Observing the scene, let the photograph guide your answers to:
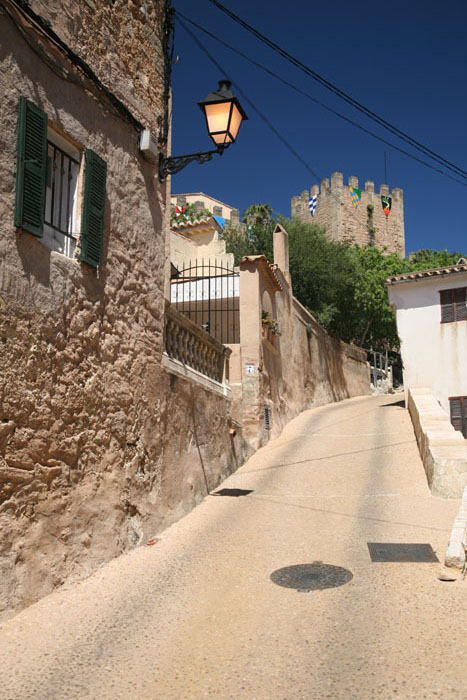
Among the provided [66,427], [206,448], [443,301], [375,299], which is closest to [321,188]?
[375,299]

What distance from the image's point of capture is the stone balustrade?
7921mm

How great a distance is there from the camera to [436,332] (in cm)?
1966

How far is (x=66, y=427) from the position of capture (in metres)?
5.33

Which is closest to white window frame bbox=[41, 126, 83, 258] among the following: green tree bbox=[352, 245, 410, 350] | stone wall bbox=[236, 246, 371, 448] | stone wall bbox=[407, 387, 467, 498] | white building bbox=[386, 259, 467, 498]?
stone wall bbox=[407, 387, 467, 498]

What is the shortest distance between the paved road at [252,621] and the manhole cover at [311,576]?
4.0 inches

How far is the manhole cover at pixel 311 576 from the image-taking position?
5.22m

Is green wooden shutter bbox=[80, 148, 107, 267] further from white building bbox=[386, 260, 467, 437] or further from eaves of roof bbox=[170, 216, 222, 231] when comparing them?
white building bbox=[386, 260, 467, 437]

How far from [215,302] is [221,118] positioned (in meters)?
7.62

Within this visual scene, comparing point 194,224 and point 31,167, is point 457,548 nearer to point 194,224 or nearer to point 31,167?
point 31,167

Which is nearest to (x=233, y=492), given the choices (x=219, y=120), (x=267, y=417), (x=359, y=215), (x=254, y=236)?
(x=219, y=120)

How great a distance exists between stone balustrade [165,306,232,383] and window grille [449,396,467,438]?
437 inches

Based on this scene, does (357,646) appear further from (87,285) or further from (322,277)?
(322,277)

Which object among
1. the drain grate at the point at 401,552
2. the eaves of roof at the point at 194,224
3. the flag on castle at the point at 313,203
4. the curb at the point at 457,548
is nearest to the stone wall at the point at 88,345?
the drain grate at the point at 401,552

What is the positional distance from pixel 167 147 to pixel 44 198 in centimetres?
302
